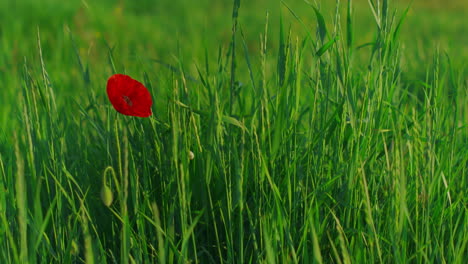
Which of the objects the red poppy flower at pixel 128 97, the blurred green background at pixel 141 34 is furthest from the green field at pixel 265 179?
the blurred green background at pixel 141 34

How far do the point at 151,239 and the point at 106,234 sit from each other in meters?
Answer: 0.14

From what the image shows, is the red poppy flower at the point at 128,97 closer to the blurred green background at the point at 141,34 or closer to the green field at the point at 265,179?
the green field at the point at 265,179

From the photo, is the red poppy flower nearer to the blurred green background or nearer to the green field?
the green field

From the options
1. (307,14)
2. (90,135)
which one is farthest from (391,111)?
(307,14)

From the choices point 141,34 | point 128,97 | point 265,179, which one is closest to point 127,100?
point 128,97

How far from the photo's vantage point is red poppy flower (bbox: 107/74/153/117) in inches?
39.2

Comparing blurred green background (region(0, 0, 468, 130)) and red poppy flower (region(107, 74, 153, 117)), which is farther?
blurred green background (region(0, 0, 468, 130))

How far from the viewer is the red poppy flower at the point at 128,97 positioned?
1.00 m

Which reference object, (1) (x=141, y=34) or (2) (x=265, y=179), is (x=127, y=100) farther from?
(1) (x=141, y=34)

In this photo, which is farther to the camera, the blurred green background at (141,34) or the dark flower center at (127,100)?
the blurred green background at (141,34)

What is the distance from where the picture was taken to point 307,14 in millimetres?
6254

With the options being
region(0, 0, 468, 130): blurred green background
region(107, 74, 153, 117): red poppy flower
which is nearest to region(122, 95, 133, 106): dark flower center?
region(107, 74, 153, 117): red poppy flower

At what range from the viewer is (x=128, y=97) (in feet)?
3.36

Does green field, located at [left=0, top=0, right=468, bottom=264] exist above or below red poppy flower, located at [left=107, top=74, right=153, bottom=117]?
below
